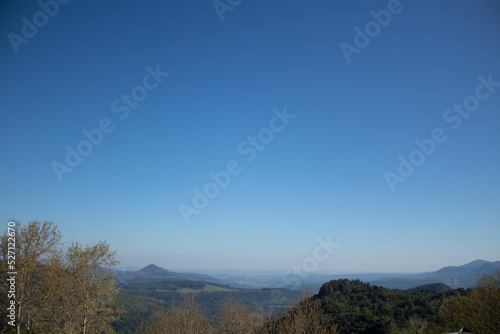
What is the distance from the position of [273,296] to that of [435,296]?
101 metres

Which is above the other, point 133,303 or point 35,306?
point 35,306

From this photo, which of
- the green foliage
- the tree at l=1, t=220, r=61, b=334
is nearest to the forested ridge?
the tree at l=1, t=220, r=61, b=334

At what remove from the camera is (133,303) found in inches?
5113

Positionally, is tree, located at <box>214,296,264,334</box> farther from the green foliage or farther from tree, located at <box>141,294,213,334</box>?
the green foliage

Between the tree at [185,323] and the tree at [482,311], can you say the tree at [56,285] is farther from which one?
the tree at [482,311]

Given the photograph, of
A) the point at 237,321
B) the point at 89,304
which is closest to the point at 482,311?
the point at 237,321

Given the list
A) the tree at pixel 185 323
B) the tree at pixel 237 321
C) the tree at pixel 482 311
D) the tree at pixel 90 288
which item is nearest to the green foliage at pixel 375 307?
the tree at pixel 482 311

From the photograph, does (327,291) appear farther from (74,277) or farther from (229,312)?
(74,277)

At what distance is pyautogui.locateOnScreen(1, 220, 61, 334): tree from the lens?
67.1 ft

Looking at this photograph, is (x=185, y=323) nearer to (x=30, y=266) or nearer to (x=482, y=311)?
(x=30, y=266)

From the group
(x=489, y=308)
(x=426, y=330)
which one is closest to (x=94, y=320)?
(x=489, y=308)

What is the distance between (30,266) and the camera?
2097 cm

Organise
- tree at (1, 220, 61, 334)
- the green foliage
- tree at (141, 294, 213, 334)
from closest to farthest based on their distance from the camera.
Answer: tree at (1, 220, 61, 334) → tree at (141, 294, 213, 334) → the green foliage

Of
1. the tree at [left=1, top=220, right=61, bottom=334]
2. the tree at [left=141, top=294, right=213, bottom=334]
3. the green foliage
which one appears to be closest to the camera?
the tree at [left=1, top=220, right=61, bottom=334]
